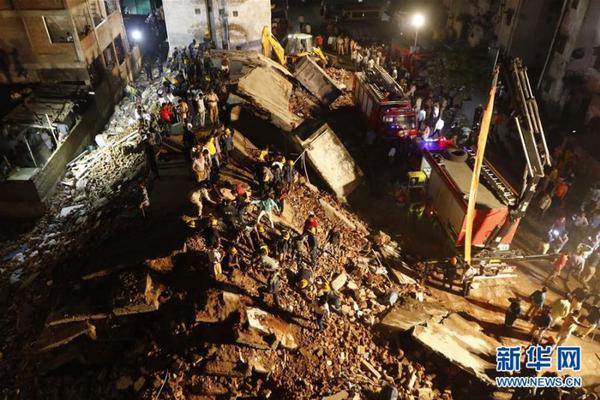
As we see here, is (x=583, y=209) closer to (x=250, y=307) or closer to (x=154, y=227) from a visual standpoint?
(x=250, y=307)

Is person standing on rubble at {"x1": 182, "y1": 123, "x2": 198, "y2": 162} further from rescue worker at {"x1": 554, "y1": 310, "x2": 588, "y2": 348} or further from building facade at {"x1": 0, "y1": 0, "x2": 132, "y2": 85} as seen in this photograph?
rescue worker at {"x1": 554, "y1": 310, "x2": 588, "y2": 348}

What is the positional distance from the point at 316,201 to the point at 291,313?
6345 mm

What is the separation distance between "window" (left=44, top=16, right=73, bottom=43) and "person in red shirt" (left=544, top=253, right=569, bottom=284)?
2744cm

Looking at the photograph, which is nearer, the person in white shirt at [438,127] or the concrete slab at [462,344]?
the concrete slab at [462,344]

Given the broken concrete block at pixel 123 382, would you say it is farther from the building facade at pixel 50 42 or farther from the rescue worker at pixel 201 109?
the building facade at pixel 50 42

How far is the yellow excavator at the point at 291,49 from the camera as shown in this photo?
29986 mm

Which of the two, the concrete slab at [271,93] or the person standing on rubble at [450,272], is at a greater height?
the concrete slab at [271,93]

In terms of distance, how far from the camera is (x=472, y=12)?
122 feet

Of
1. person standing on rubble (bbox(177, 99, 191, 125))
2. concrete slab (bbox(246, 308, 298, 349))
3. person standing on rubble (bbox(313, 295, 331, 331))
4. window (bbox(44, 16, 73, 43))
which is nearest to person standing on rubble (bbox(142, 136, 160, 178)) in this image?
person standing on rubble (bbox(177, 99, 191, 125))

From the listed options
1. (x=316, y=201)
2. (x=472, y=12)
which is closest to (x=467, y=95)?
(x=472, y=12)

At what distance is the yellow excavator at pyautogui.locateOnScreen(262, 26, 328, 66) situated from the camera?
29986mm

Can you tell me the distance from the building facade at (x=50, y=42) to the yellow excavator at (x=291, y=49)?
11.3 metres

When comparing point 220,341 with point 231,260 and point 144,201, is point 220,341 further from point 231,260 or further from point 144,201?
point 144,201

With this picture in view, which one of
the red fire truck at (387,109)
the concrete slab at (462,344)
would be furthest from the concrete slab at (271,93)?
the concrete slab at (462,344)
